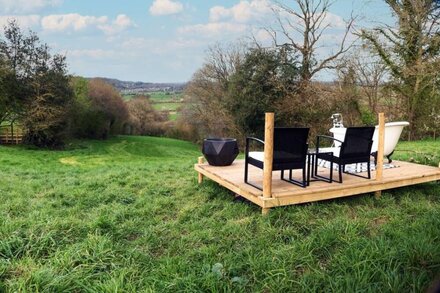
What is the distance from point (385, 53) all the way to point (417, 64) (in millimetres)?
1454

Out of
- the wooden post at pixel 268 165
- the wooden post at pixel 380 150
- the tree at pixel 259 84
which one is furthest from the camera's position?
the tree at pixel 259 84

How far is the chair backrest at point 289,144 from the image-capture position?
3.86 meters

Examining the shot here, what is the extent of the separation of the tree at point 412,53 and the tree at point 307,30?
358 centimetres

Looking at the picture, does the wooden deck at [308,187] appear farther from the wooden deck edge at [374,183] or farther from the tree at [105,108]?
the tree at [105,108]

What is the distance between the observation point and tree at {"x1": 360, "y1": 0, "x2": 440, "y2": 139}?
13.0 metres

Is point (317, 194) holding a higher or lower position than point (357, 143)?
lower

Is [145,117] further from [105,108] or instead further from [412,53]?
[412,53]

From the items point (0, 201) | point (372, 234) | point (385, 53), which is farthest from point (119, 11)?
point (372, 234)

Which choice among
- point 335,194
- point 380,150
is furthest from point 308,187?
point 380,150

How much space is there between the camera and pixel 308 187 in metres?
4.20

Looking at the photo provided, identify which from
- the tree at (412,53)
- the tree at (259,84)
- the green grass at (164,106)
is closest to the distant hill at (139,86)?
the green grass at (164,106)

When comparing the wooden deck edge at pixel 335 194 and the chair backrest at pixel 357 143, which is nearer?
the wooden deck edge at pixel 335 194

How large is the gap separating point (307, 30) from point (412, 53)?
19.1 ft

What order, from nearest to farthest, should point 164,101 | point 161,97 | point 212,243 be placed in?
point 212,243 → point 164,101 → point 161,97
